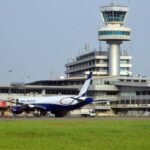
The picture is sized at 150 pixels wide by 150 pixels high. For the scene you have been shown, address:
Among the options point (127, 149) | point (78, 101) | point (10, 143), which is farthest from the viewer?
point (78, 101)

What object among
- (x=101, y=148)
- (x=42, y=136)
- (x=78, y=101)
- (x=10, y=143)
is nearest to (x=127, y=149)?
(x=101, y=148)

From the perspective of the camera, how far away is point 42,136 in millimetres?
53062

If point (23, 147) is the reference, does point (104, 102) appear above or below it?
above

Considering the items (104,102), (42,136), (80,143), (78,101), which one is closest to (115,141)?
(80,143)

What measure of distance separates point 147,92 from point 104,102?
1256 cm

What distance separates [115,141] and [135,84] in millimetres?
147272

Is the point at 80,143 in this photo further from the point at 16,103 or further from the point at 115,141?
the point at 16,103

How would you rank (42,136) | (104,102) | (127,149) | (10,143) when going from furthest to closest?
Result: 1. (104,102)
2. (42,136)
3. (10,143)
4. (127,149)

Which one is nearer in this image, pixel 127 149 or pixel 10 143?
pixel 127 149

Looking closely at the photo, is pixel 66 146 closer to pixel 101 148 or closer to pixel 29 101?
pixel 101 148

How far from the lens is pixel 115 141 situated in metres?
48.2

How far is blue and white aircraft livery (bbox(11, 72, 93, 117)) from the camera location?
449 feet

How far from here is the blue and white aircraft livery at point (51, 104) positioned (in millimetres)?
136750

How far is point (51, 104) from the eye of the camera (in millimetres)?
138000
